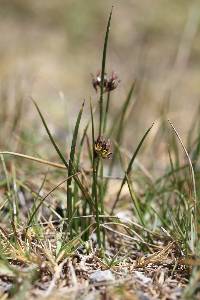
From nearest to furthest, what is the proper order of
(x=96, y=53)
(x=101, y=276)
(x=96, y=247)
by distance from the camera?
(x=101, y=276)
(x=96, y=247)
(x=96, y=53)

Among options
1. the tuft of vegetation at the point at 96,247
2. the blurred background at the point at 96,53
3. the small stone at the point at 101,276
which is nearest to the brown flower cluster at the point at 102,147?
the tuft of vegetation at the point at 96,247

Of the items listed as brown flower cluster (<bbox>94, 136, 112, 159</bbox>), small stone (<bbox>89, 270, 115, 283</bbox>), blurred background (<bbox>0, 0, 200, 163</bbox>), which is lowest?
small stone (<bbox>89, 270, 115, 283</bbox>)

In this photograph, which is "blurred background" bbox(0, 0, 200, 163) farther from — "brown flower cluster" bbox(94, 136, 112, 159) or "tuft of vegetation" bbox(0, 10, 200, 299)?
"brown flower cluster" bbox(94, 136, 112, 159)

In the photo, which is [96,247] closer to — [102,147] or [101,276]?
[101,276]

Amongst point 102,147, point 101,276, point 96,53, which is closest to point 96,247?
point 101,276

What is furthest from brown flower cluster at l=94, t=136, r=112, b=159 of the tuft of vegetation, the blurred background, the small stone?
the blurred background

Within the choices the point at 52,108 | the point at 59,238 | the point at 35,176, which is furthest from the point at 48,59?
the point at 59,238

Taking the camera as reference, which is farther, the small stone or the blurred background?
the blurred background

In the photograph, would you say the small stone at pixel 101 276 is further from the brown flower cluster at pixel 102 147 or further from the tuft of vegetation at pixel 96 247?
the brown flower cluster at pixel 102 147
